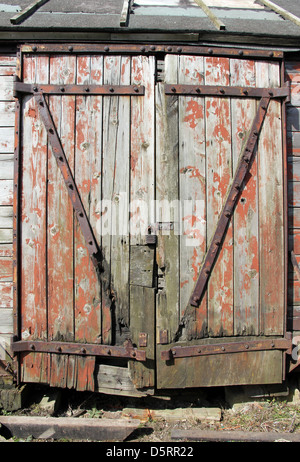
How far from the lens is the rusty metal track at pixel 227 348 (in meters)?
2.88

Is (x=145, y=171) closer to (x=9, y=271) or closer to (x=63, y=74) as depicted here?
(x=63, y=74)

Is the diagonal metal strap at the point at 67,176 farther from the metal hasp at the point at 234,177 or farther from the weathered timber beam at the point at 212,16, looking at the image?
the weathered timber beam at the point at 212,16

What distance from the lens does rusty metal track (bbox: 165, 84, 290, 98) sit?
2.88 m

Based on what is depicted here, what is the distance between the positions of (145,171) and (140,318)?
1.21 meters

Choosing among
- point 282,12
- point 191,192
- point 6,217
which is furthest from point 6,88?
point 282,12

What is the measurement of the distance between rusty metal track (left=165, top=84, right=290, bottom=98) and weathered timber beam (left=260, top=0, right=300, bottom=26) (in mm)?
747

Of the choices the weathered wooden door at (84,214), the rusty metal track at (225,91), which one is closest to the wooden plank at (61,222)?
the weathered wooden door at (84,214)

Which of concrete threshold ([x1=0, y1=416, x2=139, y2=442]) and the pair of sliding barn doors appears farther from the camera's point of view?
the pair of sliding barn doors

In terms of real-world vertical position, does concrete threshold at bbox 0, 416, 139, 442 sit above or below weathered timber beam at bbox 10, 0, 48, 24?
below

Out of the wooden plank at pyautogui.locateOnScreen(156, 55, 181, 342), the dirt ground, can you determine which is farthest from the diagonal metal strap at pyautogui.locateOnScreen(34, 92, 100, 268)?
the dirt ground

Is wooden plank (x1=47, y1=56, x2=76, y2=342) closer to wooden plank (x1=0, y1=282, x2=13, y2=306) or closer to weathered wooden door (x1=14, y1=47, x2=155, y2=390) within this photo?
→ weathered wooden door (x1=14, y1=47, x2=155, y2=390)

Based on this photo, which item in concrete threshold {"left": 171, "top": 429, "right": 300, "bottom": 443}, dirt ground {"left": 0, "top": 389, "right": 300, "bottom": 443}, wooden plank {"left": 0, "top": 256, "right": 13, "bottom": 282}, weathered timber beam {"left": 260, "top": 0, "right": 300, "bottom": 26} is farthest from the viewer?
weathered timber beam {"left": 260, "top": 0, "right": 300, "bottom": 26}

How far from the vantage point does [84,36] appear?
2.87 metres

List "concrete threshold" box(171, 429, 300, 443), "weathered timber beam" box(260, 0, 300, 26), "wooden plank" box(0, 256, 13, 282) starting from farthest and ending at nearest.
A: "weathered timber beam" box(260, 0, 300, 26)
"wooden plank" box(0, 256, 13, 282)
"concrete threshold" box(171, 429, 300, 443)
